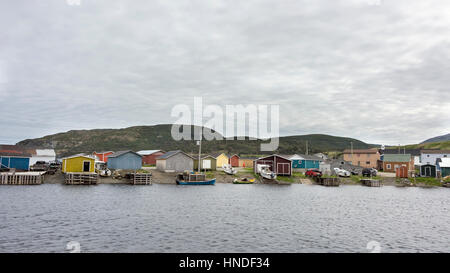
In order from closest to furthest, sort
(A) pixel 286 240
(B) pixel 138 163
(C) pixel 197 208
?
(A) pixel 286 240 → (C) pixel 197 208 → (B) pixel 138 163

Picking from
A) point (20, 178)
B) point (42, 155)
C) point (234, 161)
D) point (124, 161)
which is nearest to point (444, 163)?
point (234, 161)

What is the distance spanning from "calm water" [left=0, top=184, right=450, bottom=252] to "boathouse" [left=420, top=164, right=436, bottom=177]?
167 ft

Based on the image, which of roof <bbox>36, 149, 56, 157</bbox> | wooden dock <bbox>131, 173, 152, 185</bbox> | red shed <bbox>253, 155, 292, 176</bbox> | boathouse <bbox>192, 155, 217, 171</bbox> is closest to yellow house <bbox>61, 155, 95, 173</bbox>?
wooden dock <bbox>131, 173, 152, 185</bbox>

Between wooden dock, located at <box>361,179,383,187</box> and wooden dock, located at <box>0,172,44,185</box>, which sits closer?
wooden dock, located at <box>0,172,44,185</box>

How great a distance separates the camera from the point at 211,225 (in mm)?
31203

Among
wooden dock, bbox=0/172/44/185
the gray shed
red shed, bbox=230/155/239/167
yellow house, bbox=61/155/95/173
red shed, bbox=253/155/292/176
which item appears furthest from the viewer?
red shed, bbox=230/155/239/167

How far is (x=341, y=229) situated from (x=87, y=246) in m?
21.6

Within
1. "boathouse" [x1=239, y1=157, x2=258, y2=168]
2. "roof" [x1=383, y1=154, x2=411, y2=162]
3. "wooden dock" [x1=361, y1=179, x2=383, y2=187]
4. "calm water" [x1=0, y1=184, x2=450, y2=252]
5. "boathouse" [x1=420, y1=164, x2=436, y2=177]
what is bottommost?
"calm water" [x1=0, y1=184, x2=450, y2=252]

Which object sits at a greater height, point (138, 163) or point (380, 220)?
point (138, 163)

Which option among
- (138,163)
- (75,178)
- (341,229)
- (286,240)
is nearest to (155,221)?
(286,240)

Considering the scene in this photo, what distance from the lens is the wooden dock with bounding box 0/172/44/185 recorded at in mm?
62844

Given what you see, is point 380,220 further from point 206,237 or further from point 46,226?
point 46,226

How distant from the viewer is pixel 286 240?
26188 millimetres

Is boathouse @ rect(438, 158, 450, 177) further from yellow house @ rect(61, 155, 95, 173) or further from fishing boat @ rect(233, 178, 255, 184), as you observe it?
yellow house @ rect(61, 155, 95, 173)
